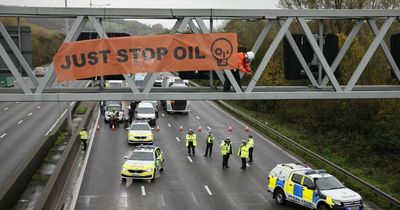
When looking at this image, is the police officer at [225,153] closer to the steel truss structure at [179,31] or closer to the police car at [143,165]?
the police car at [143,165]

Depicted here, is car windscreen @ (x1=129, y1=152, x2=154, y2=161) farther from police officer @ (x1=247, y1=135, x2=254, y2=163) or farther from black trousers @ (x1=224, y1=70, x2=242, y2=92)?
black trousers @ (x1=224, y1=70, x2=242, y2=92)

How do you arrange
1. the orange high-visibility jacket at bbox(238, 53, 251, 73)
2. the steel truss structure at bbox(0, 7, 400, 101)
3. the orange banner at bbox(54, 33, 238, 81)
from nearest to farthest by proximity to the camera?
the steel truss structure at bbox(0, 7, 400, 101) → the orange banner at bbox(54, 33, 238, 81) → the orange high-visibility jacket at bbox(238, 53, 251, 73)

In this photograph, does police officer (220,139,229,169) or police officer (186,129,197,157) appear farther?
police officer (186,129,197,157)

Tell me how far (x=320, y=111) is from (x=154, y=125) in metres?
12.7

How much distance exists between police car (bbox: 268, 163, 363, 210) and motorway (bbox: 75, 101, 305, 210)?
2.27 ft

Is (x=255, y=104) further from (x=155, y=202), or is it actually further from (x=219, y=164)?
(x=155, y=202)

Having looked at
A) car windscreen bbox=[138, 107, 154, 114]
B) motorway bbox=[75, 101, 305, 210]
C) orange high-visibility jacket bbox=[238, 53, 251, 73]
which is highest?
orange high-visibility jacket bbox=[238, 53, 251, 73]

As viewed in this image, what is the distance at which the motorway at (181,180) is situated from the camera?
66.6ft

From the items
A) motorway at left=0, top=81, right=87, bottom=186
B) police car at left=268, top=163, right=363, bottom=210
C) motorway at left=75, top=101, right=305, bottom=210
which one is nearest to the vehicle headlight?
police car at left=268, top=163, right=363, bottom=210

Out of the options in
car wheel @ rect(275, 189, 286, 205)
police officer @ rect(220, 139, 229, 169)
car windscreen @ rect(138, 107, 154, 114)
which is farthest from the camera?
car windscreen @ rect(138, 107, 154, 114)

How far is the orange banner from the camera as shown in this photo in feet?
38.7

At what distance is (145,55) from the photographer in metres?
12.0

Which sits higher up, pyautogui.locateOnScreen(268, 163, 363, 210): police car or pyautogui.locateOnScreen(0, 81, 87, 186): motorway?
pyautogui.locateOnScreen(268, 163, 363, 210): police car

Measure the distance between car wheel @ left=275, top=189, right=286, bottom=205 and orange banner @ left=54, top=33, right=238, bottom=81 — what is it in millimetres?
9074
